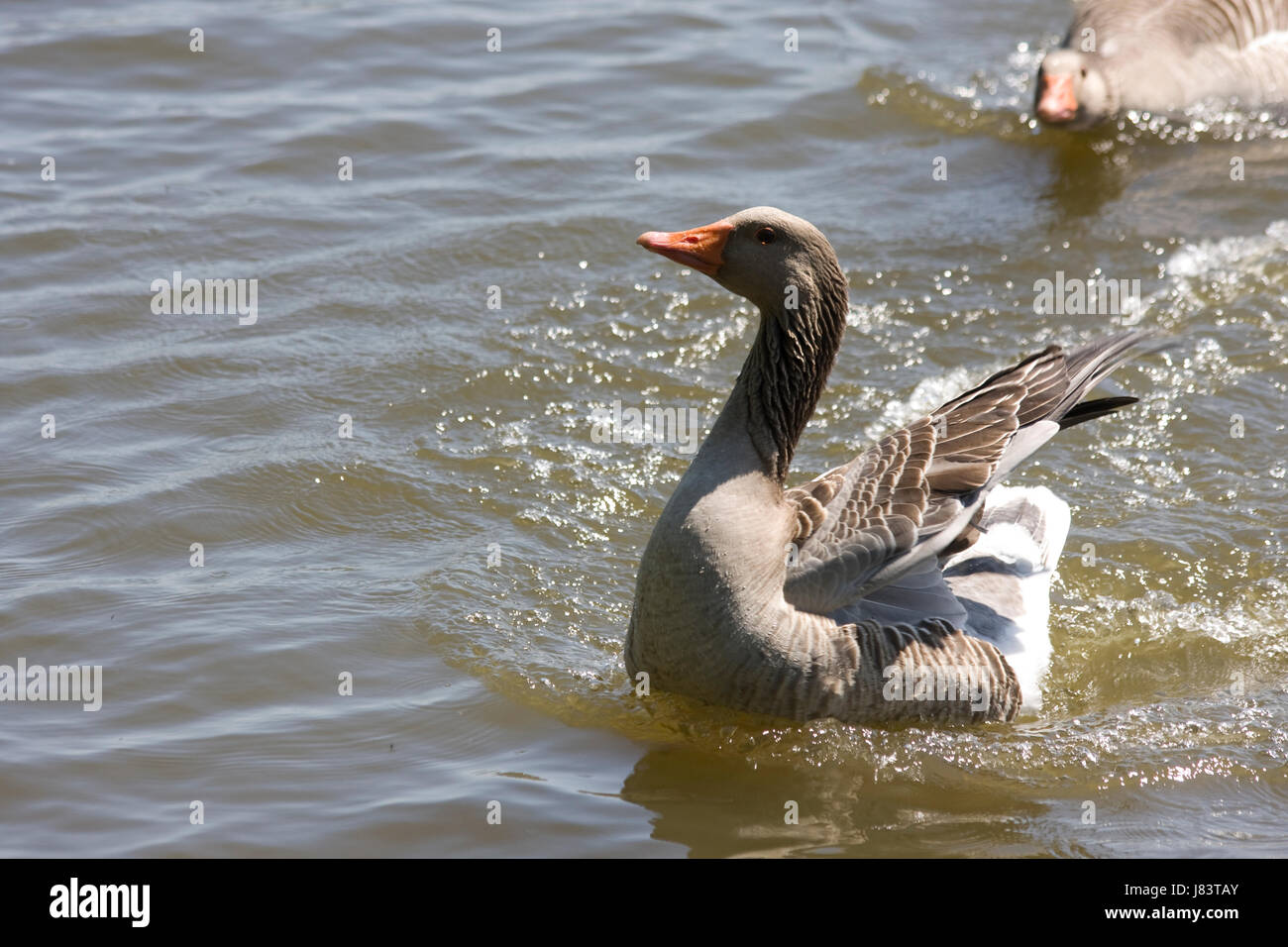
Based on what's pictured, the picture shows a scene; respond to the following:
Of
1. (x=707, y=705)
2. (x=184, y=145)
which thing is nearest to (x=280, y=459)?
(x=707, y=705)

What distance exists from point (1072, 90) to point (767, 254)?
7503 millimetres

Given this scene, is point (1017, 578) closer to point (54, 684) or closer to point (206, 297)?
point (54, 684)

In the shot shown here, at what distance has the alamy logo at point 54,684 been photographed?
21.5 ft

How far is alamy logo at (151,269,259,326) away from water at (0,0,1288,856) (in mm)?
98

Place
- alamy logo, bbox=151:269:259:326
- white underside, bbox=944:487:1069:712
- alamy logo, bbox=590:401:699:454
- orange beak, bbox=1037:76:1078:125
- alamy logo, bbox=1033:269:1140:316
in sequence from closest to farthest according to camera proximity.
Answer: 1. white underside, bbox=944:487:1069:712
2. alamy logo, bbox=590:401:699:454
3. alamy logo, bbox=151:269:259:326
4. alamy logo, bbox=1033:269:1140:316
5. orange beak, bbox=1037:76:1078:125

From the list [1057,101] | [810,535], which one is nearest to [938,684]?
[810,535]

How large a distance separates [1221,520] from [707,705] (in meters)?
3.76

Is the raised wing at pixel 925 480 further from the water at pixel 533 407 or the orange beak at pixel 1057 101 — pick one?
the orange beak at pixel 1057 101

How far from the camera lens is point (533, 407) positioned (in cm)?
926

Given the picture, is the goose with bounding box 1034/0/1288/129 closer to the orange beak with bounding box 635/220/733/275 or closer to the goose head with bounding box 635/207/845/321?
the goose head with bounding box 635/207/845/321

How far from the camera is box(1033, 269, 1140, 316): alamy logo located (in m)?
10.5

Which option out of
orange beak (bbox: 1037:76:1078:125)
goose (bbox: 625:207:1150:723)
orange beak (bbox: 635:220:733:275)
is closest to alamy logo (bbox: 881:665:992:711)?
goose (bbox: 625:207:1150:723)

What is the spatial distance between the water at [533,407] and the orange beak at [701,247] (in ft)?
6.36
